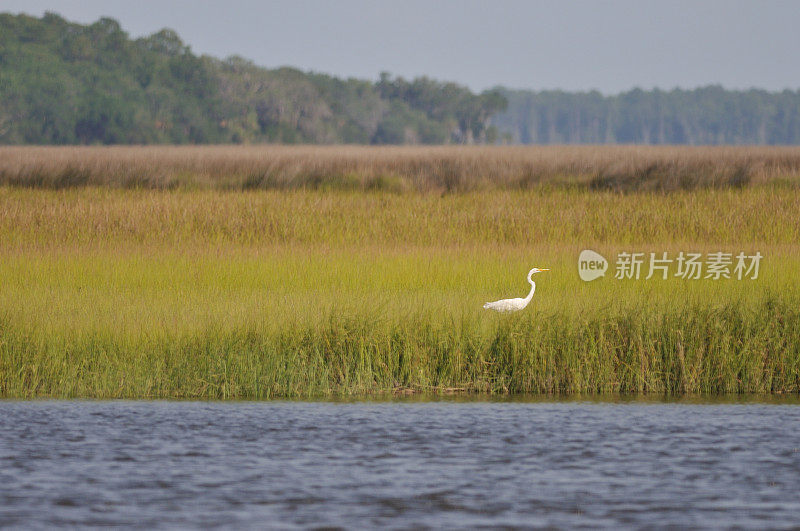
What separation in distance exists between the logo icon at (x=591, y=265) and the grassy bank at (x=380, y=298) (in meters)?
0.25

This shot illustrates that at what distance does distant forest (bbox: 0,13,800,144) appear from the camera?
258 feet

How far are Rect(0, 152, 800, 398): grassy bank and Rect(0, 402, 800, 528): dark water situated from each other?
75 centimetres

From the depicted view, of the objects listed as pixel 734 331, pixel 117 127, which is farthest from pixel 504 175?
pixel 117 127

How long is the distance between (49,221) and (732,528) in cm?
2104

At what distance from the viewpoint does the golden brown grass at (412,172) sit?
107 feet

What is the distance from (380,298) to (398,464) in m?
6.63

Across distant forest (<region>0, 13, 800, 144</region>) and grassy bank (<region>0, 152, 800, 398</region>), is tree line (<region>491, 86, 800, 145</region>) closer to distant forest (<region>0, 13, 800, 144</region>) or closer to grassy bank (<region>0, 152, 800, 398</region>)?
distant forest (<region>0, 13, 800, 144</region>)

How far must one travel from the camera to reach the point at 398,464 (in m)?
9.27

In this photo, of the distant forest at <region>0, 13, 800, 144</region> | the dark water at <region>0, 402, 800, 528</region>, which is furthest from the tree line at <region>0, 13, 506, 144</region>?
the dark water at <region>0, 402, 800, 528</region>

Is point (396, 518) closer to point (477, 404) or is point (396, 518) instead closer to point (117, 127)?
point (477, 404)

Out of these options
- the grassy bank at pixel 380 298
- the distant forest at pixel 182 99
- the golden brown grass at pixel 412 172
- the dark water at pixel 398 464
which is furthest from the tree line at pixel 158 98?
the dark water at pixel 398 464

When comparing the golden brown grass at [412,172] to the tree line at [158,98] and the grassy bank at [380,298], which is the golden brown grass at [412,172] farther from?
the tree line at [158,98]
